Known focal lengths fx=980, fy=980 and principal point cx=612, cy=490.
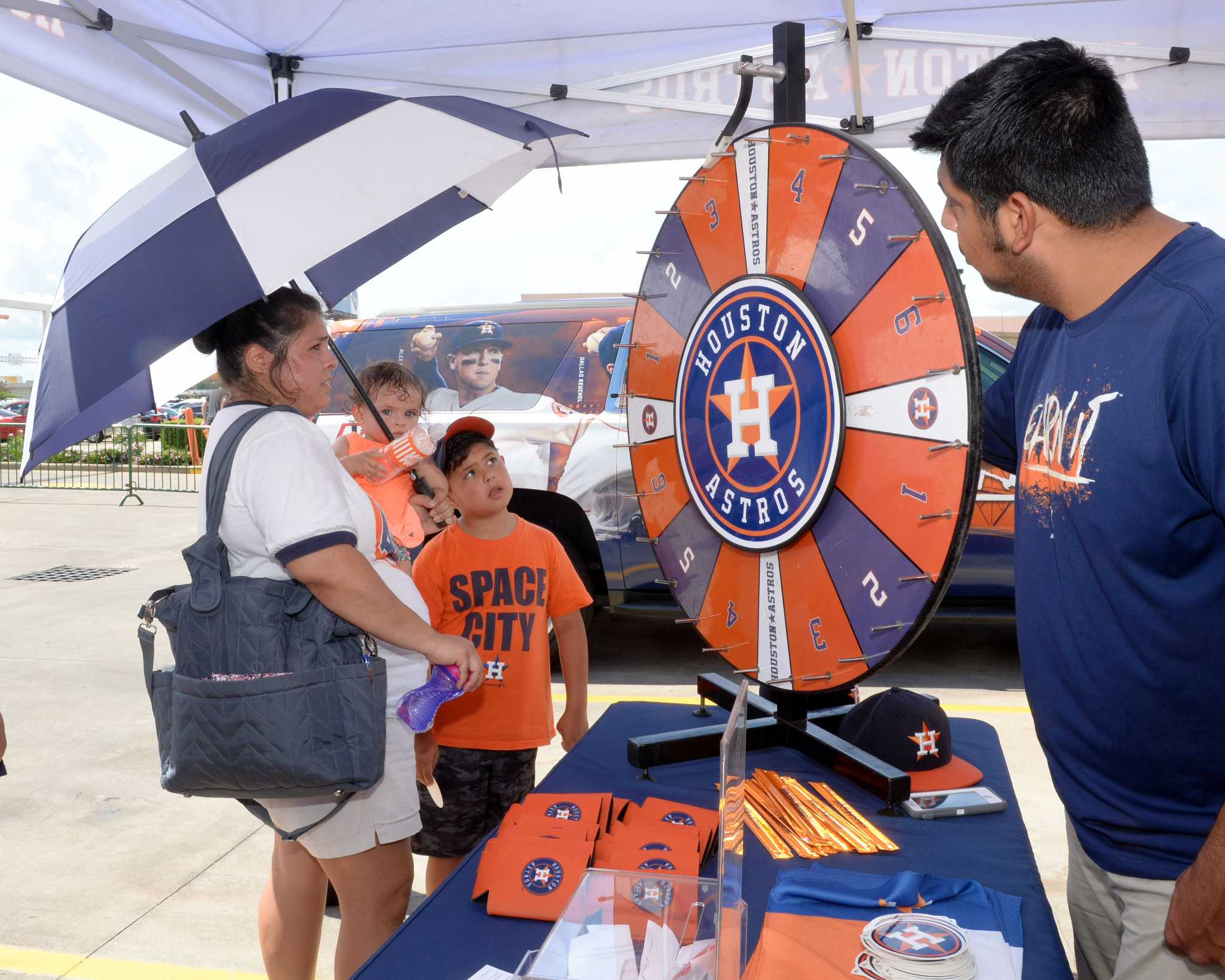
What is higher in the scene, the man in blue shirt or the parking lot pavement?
the man in blue shirt

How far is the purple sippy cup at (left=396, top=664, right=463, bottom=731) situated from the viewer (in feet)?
6.59

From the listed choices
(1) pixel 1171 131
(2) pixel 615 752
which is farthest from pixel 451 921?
(1) pixel 1171 131

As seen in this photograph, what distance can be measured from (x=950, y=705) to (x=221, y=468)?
4.15 metres

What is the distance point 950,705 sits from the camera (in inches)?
197

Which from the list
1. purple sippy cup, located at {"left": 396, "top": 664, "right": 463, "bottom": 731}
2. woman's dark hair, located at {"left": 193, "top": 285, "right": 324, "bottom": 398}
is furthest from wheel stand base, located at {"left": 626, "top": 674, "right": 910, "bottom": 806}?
woman's dark hair, located at {"left": 193, "top": 285, "right": 324, "bottom": 398}

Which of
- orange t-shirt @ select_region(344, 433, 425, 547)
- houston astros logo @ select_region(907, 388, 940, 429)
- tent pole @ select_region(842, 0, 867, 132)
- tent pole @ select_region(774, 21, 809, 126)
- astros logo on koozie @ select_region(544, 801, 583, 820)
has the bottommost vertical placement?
astros logo on koozie @ select_region(544, 801, 583, 820)

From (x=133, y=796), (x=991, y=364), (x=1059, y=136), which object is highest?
(x=1059, y=136)

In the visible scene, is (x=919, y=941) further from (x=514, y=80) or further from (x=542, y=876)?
(x=514, y=80)

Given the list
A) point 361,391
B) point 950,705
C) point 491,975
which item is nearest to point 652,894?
point 491,975

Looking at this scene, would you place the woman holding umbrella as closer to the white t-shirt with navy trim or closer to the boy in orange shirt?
the white t-shirt with navy trim

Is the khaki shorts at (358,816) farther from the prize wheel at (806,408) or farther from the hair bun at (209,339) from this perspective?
the hair bun at (209,339)

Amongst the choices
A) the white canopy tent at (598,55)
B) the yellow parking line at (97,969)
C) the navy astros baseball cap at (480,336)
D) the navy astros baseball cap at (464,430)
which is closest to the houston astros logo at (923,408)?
the navy astros baseball cap at (464,430)

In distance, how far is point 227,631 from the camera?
5.99ft

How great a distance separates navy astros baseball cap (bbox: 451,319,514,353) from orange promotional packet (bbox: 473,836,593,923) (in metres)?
4.25
